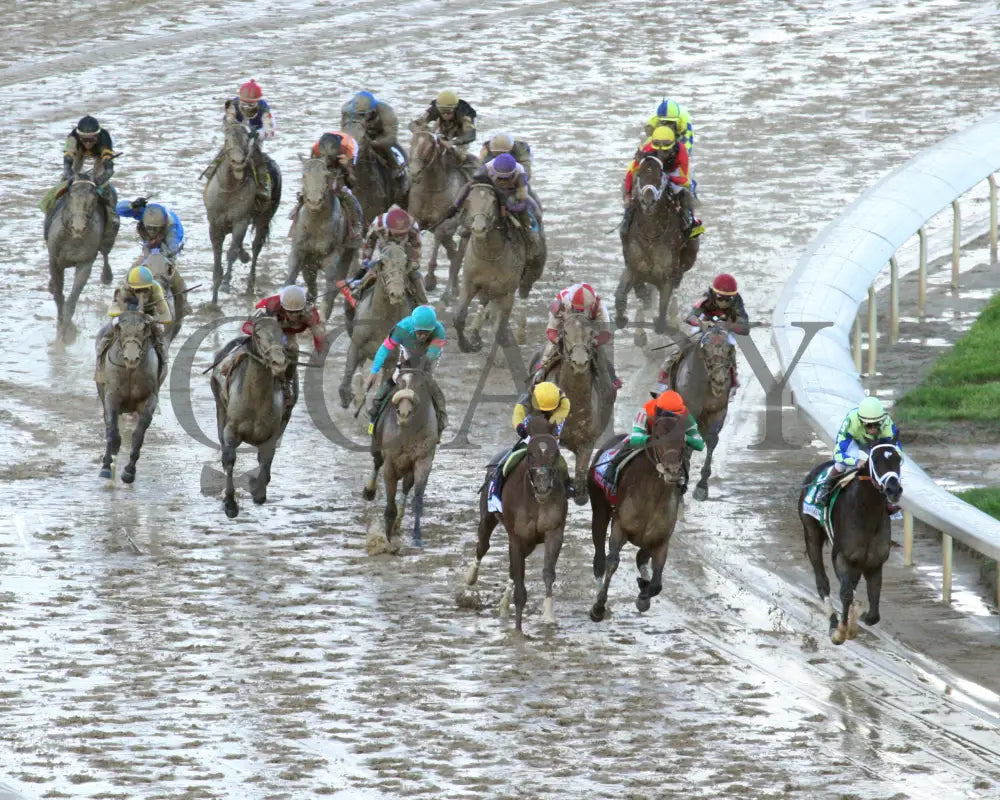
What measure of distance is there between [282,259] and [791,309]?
6.29m

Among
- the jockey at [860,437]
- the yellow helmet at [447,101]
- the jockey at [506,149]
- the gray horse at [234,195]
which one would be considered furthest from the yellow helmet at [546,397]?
the yellow helmet at [447,101]

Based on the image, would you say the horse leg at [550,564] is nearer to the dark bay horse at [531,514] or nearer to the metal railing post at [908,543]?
the dark bay horse at [531,514]

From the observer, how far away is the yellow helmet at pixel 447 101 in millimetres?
21359

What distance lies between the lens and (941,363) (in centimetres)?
2019

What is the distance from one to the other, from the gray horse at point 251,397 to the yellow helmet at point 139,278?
107 cm

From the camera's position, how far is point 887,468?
42.1 ft

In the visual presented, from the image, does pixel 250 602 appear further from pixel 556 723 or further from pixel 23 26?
pixel 23 26

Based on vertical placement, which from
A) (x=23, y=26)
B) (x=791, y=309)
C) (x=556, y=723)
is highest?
(x=23, y=26)

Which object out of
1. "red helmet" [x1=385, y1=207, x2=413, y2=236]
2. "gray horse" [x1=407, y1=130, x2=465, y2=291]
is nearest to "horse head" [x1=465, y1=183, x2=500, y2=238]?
"red helmet" [x1=385, y1=207, x2=413, y2=236]

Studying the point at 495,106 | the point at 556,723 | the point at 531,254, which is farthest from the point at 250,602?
the point at 495,106

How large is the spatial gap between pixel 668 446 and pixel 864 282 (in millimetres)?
7248

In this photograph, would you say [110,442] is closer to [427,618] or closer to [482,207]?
[427,618]

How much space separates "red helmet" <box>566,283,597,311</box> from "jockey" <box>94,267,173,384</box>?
3070 mm

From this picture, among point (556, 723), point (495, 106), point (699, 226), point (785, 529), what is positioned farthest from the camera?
point (495, 106)
